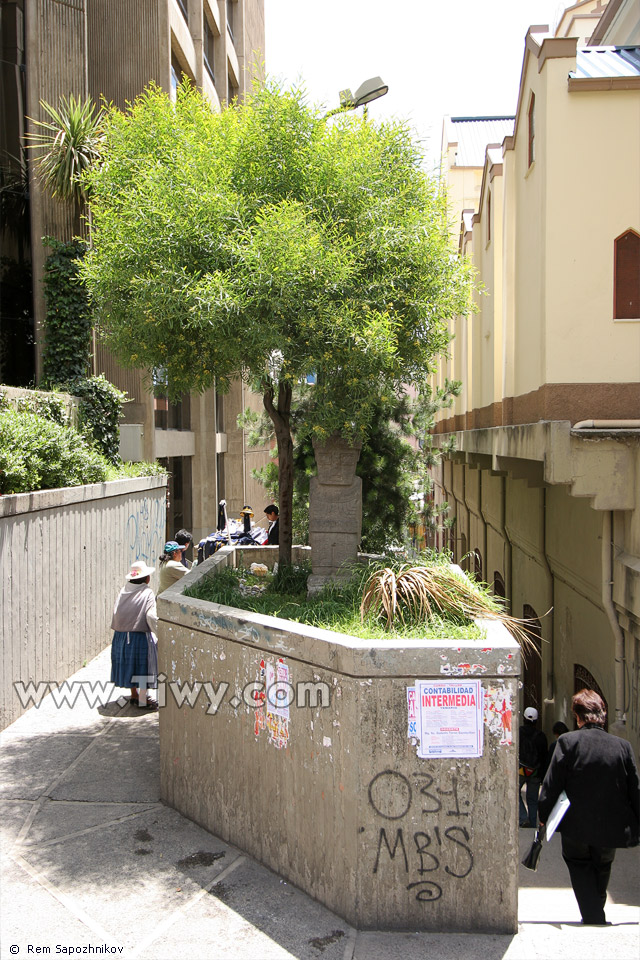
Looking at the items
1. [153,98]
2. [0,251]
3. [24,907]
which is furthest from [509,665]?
[0,251]

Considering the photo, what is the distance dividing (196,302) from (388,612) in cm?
276

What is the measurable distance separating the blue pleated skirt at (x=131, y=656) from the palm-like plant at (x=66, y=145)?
336 inches

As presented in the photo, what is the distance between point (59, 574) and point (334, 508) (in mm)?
3285

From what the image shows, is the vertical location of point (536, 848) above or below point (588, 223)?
below

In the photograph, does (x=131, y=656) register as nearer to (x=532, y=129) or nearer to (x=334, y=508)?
(x=334, y=508)

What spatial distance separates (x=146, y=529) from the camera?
13070 millimetres

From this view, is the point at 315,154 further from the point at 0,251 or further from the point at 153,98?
the point at 0,251

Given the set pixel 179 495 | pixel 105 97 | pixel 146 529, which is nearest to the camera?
pixel 146 529

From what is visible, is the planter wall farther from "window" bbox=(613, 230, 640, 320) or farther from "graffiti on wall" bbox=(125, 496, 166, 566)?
"window" bbox=(613, 230, 640, 320)

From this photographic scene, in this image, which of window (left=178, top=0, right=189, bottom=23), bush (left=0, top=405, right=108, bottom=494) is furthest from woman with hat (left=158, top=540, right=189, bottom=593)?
window (left=178, top=0, right=189, bottom=23)

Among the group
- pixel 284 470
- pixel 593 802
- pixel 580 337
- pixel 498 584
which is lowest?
pixel 498 584

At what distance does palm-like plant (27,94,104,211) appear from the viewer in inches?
531

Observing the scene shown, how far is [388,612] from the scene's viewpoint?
Result: 17.2 feet

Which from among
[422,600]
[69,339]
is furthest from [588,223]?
[69,339]
